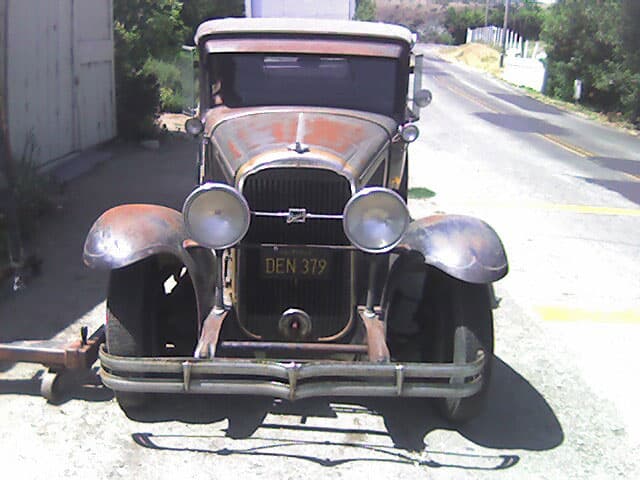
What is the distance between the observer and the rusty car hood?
4.33 metres

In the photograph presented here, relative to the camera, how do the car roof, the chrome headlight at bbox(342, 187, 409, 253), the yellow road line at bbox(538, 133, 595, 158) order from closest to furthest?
1. the chrome headlight at bbox(342, 187, 409, 253)
2. the car roof
3. the yellow road line at bbox(538, 133, 595, 158)

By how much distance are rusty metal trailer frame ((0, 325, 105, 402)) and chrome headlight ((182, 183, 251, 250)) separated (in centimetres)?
117

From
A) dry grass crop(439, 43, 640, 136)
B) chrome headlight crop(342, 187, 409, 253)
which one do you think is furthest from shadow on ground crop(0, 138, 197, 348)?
dry grass crop(439, 43, 640, 136)

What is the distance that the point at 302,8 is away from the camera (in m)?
14.0

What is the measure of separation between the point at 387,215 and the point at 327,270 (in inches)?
22.0

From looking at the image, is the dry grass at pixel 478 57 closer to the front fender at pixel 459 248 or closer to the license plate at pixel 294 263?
the front fender at pixel 459 248

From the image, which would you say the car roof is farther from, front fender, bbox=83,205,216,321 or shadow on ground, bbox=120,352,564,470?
shadow on ground, bbox=120,352,564,470

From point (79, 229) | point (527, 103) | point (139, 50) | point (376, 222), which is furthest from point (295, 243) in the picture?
point (527, 103)

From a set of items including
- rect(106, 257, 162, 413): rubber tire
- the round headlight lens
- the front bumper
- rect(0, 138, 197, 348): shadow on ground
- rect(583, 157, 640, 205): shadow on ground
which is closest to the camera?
the front bumper

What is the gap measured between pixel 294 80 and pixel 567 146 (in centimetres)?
1367

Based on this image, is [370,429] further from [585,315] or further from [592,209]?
[592,209]

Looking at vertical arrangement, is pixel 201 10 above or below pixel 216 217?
above

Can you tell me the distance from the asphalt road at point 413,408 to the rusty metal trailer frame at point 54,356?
0.14 meters

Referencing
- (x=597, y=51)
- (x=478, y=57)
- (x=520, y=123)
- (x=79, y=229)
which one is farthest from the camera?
(x=478, y=57)
